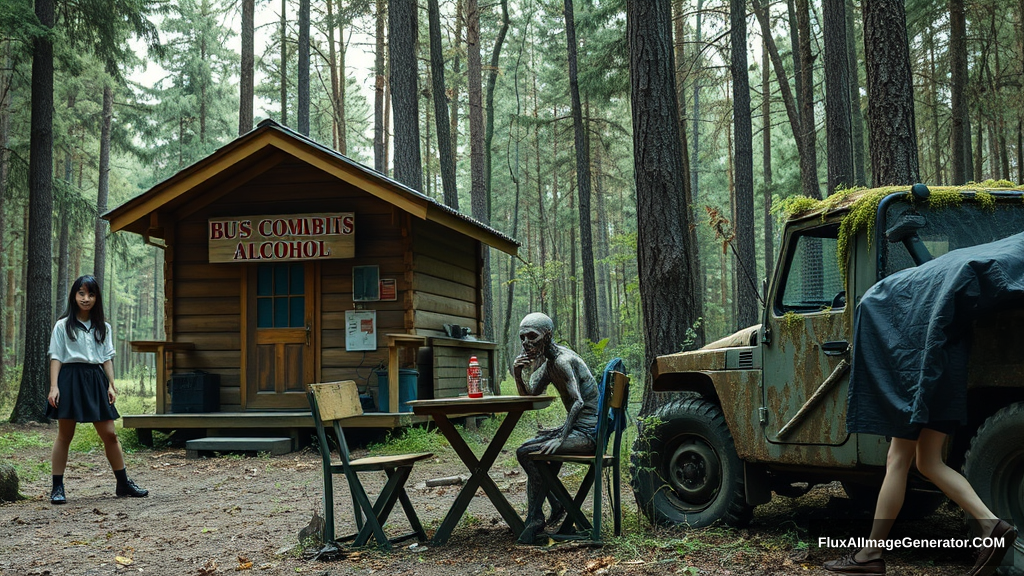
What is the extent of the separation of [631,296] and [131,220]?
2165 cm

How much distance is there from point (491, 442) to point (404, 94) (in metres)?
11.4

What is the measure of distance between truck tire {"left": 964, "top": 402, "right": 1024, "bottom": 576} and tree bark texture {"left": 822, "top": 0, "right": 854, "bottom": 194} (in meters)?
10.1

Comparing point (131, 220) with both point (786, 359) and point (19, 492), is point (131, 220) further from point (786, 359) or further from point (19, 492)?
point (786, 359)

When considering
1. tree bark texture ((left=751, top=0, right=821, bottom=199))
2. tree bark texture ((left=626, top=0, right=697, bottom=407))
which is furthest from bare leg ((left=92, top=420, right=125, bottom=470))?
tree bark texture ((left=751, top=0, right=821, bottom=199))

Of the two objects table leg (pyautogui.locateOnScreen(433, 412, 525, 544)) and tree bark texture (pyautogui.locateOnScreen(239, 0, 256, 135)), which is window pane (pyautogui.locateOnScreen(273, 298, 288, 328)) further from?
tree bark texture (pyautogui.locateOnScreen(239, 0, 256, 135))

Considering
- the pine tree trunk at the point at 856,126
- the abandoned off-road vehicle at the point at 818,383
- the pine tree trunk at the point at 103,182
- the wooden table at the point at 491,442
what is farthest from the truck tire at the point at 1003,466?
the pine tree trunk at the point at 103,182

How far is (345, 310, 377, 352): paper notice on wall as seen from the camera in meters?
12.4

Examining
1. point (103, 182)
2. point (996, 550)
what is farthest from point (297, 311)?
point (103, 182)

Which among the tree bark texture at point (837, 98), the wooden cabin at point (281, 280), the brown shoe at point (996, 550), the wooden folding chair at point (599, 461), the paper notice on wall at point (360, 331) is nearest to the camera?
the brown shoe at point (996, 550)

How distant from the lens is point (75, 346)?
805 centimetres

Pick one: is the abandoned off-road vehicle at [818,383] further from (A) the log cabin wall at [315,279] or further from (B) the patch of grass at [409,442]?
(A) the log cabin wall at [315,279]

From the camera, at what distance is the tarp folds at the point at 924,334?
149 inches

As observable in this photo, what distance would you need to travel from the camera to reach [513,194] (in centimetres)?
4572

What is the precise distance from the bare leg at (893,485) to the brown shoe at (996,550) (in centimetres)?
41
